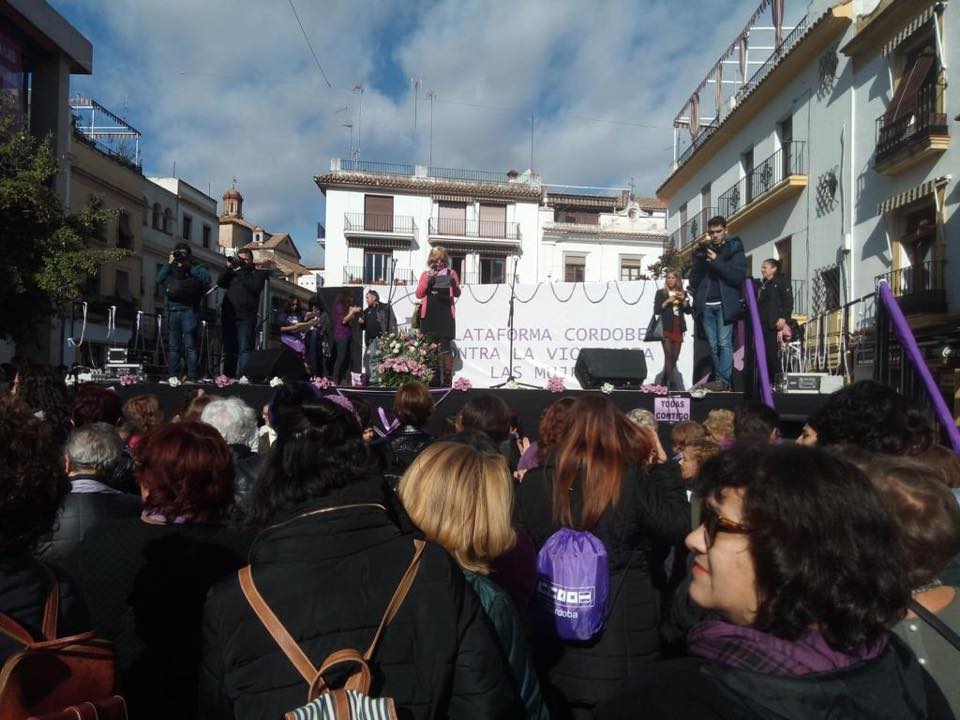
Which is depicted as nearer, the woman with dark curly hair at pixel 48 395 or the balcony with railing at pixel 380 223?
the woman with dark curly hair at pixel 48 395

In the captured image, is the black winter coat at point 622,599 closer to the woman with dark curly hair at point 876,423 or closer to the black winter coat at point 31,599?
the woman with dark curly hair at point 876,423

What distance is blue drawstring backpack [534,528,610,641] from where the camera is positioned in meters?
2.61

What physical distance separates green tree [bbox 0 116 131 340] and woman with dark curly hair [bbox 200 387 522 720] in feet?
43.2

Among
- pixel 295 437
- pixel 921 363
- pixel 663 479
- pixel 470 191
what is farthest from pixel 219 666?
pixel 470 191

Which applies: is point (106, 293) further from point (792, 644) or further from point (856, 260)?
point (792, 644)

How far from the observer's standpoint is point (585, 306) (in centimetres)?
1143

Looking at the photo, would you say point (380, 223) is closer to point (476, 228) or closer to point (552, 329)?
point (476, 228)

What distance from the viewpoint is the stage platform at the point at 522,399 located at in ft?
25.5

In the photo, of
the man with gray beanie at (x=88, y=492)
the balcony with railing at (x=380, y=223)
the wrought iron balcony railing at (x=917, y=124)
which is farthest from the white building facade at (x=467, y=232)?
the man with gray beanie at (x=88, y=492)

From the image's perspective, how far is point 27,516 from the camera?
1.63 meters

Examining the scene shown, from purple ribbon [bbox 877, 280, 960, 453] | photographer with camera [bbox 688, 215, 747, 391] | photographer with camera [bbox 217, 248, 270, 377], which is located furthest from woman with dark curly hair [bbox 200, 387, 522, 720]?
photographer with camera [bbox 217, 248, 270, 377]

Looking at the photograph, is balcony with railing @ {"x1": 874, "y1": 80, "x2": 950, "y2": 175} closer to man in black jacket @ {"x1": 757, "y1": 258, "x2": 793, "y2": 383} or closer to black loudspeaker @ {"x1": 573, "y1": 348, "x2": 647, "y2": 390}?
man in black jacket @ {"x1": 757, "y1": 258, "x2": 793, "y2": 383}

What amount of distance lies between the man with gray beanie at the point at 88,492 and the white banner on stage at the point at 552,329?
8388 mm

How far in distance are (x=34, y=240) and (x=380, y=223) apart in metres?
29.9
